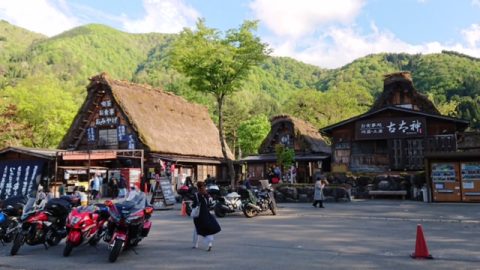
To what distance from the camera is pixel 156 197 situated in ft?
62.2

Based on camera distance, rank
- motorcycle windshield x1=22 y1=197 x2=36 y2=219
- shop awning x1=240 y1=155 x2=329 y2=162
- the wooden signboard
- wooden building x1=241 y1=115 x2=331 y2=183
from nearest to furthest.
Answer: motorcycle windshield x1=22 y1=197 x2=36 y2=219
the wooden signboard
shop awning x1=240 y1=155 x2=329 y2=162
wooden building x1=241 y1=115 x2=331 y2=183

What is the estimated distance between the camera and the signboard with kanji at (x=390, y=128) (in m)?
A: 24.2

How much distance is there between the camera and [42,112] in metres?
36.4

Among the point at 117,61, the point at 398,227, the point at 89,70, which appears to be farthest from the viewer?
the point at 117,61

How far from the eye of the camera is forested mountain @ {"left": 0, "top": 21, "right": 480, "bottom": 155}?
121 feet

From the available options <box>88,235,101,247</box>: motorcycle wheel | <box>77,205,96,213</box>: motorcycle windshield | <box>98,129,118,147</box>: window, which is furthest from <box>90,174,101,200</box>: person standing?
<box>77,205,96,213</box>: motorcycle windshield

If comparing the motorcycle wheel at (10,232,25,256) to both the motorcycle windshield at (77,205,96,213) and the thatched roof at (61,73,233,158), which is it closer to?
the motorcycle windshield at (77,205,96,213)

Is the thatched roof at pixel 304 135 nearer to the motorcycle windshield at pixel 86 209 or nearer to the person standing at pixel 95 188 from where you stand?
the person standing at pixel 95 188

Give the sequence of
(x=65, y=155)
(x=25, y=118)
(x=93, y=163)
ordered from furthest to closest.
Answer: (x=25, y=118), (x=93, y=163), (x=65, y=155)

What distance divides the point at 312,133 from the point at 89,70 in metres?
78.7

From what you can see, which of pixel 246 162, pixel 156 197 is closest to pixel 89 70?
pixel 246 162

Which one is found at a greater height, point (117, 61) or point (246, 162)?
point (117, 61)

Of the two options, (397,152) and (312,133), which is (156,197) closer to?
(397,152)

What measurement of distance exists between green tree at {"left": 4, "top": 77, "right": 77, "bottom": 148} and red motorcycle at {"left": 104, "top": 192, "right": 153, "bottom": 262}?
30581mm
